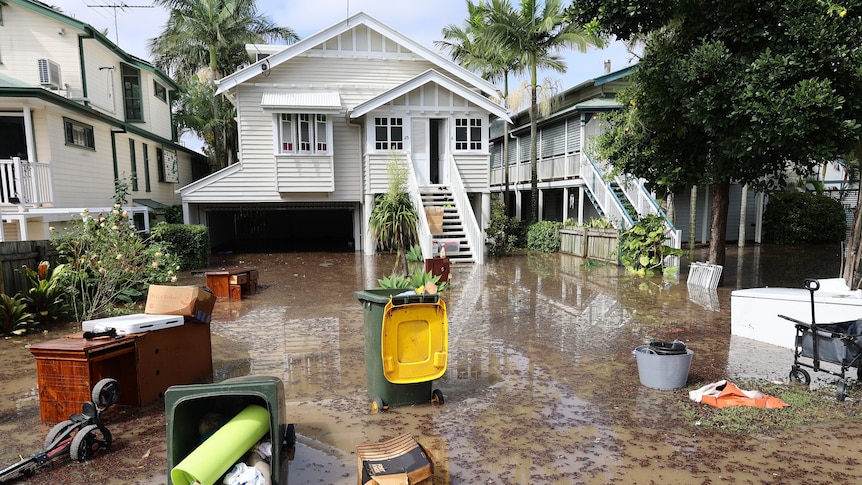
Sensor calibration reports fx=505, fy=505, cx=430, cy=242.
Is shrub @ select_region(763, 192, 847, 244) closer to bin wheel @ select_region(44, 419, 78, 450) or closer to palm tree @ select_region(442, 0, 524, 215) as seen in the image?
palm tree @ select_region(442, 0, 524, 215)

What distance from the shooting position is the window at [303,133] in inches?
689

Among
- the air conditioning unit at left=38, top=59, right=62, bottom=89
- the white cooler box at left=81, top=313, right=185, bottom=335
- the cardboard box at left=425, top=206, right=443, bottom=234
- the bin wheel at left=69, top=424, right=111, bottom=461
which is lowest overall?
the bin wheel at left=69, top=424, right=111, bottom=461

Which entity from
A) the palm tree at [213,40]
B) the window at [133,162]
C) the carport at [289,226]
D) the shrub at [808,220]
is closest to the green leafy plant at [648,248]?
the shrub at [808,220]

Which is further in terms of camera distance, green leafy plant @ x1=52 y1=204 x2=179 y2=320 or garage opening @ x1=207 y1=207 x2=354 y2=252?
garage opening @ x1=207 y1=207 x2=354 y2=252

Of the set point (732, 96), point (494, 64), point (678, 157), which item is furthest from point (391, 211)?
point (494, 64)

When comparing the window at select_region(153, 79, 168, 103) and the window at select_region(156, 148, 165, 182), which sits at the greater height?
the window at select_region(153, 79, 168, 103)

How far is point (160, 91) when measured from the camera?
68.7 feet

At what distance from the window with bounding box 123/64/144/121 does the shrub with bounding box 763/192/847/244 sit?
2578 centimetres

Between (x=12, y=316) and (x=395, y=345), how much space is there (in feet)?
22.1

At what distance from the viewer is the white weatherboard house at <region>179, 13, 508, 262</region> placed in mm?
17453

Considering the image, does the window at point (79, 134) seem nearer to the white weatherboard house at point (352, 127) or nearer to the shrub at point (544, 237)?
the white weatherboard house at point (352, 127)

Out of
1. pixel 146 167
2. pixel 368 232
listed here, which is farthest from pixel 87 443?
pixel 146 167

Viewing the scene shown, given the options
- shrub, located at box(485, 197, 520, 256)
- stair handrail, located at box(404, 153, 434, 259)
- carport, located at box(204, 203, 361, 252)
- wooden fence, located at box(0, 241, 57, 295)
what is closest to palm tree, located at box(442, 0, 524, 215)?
shrub, located at box(485, 197, 520, 256)

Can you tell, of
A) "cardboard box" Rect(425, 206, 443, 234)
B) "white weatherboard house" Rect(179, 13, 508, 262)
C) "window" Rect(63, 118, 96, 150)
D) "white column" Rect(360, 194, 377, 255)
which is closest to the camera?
"window" Rect(63, 118, 96, 150)
